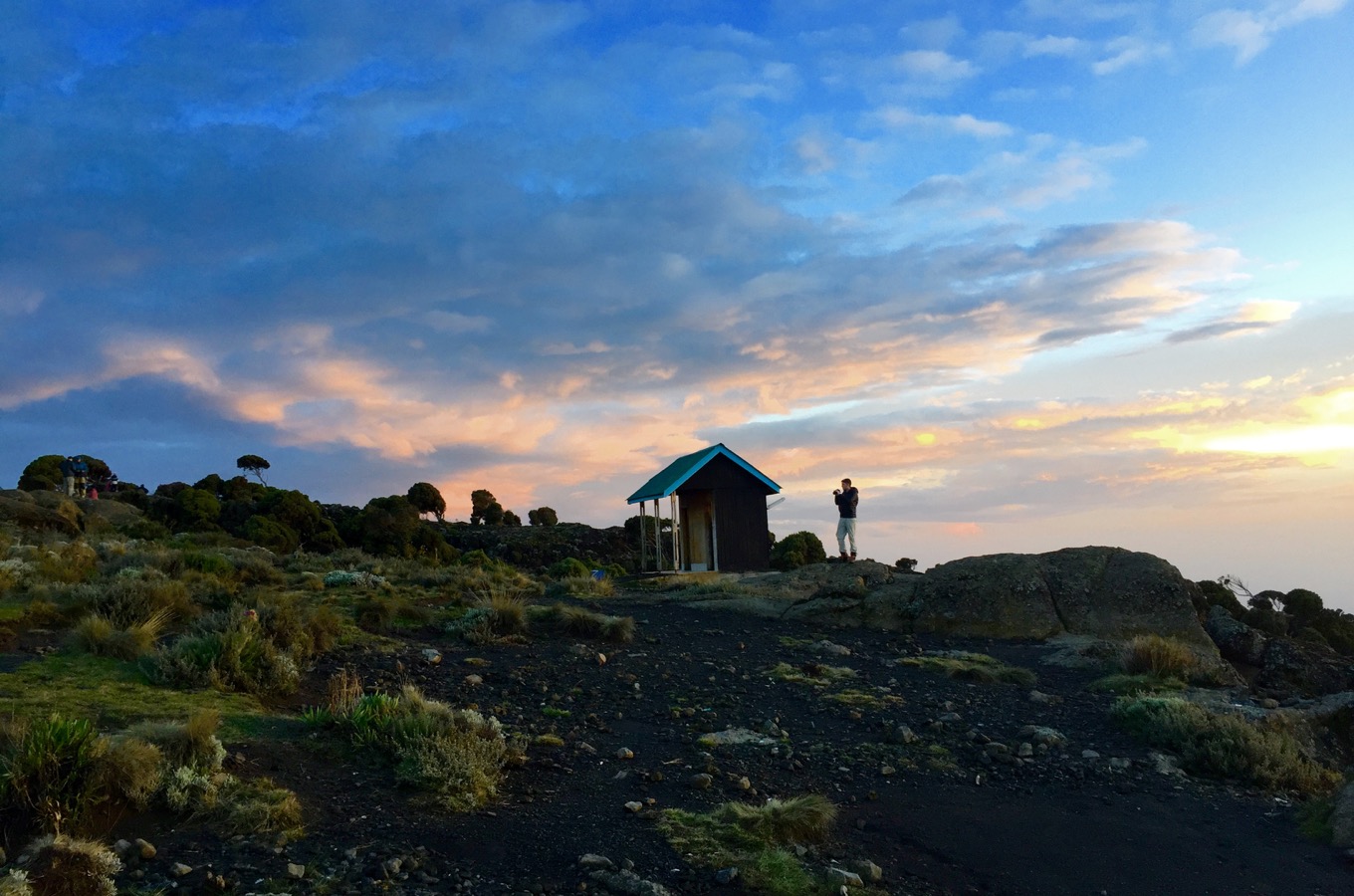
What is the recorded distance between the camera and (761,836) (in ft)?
20.1

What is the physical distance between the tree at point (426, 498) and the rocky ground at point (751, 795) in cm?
4267

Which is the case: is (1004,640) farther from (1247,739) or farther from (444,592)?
(444,592)

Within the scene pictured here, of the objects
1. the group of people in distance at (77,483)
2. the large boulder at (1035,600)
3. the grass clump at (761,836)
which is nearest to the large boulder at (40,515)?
the group of people in distance at (77,483)

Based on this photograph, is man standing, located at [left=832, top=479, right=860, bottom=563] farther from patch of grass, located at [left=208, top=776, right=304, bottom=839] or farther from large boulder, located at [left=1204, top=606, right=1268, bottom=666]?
patch of grass, located at [left=208, top=776, right=304, bottom=839]

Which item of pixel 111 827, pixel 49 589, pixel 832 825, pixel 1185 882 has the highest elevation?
pixel 49 589

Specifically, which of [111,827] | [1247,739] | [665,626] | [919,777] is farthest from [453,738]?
[665,626]

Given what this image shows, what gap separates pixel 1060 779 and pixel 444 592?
11.8 metres

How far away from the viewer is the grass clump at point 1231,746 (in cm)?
860

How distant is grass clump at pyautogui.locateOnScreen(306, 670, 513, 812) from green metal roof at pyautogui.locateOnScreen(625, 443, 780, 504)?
67.7ft

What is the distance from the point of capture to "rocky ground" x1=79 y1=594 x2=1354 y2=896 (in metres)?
5.51

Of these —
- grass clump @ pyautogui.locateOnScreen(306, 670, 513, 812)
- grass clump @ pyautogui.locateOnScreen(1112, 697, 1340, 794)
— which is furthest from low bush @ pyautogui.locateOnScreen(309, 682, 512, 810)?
grass clump @ pyautogui.locateOnScreen(1112, 697, 1340, 794)

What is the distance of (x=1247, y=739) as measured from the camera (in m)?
8.88

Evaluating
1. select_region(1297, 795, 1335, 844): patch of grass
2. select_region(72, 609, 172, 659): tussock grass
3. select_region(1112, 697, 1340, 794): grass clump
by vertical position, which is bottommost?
select_region(1297, 795, 1335, 844): patch of grass

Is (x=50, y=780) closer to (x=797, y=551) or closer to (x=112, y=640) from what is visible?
(x=112, y=640)
